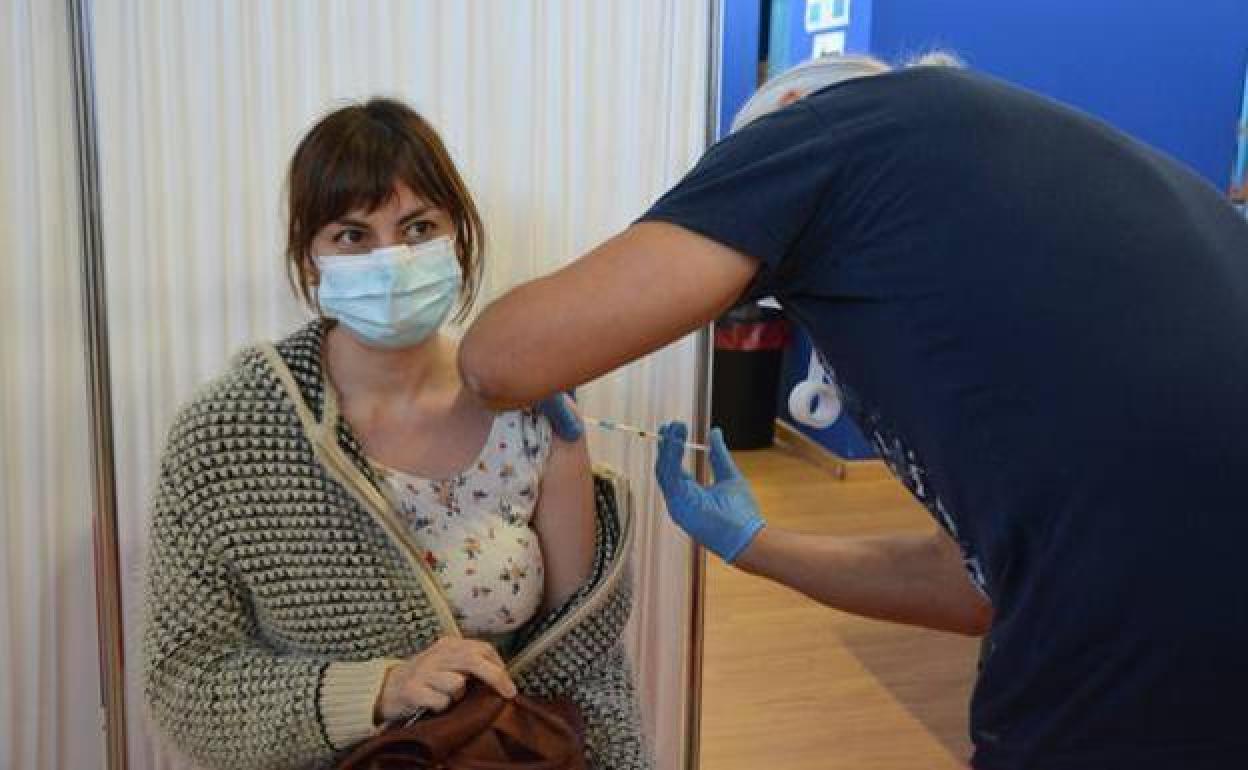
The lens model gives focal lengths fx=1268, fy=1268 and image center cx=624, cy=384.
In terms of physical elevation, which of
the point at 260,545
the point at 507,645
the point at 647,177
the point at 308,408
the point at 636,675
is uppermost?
the point at 647,177

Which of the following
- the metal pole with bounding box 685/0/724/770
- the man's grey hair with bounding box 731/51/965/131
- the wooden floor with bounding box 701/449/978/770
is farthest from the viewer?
the wooden floor with bounding box 701/449/978/770

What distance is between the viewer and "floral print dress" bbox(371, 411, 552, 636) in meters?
1.47

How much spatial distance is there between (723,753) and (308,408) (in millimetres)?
1513

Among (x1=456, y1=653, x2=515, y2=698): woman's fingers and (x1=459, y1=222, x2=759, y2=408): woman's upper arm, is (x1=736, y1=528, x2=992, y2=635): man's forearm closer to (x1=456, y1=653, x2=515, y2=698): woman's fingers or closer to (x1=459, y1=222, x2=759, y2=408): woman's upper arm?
(x1=456, y1=653, x2=515, y2=698): woman's fingers

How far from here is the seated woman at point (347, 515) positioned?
4.54 ft

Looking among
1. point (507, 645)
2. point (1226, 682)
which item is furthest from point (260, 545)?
point (1226, 682)

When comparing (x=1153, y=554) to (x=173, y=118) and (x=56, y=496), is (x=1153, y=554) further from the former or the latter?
(x=56, y=496)

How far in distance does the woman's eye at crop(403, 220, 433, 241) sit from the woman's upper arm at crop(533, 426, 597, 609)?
295 mm

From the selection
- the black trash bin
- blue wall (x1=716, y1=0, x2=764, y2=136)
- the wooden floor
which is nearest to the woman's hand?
the wooden floor

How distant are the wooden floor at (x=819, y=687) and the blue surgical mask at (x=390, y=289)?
1479mm

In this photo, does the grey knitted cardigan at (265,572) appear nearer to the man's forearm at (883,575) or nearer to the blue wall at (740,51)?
the man's forearm at (883,575)

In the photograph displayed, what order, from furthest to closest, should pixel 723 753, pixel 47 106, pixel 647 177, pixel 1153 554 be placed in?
pixel 723 753 → pixel 647 177 → pixel 47 106 → pixel 1153 554

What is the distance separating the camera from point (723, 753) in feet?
8.63

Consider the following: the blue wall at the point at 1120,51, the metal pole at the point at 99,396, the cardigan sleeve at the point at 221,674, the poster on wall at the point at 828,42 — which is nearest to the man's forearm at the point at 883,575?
the cardigan sleeve at the point at 221,674
